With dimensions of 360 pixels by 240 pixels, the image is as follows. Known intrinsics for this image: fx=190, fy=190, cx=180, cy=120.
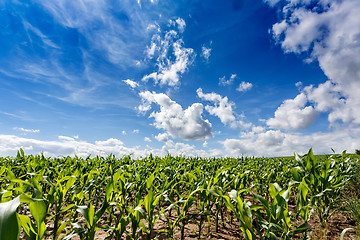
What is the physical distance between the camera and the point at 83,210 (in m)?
1.94

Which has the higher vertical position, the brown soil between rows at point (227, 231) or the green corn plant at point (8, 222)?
the green corn plant at point (8, 222)

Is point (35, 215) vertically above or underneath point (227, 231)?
above

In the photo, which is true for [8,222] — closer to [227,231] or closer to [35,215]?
[35,215]

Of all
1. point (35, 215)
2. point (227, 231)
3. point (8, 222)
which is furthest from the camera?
point (227, 231)

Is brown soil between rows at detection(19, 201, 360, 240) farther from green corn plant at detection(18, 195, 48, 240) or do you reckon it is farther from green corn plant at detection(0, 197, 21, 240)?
green corn plant at detection(0, 197, 21, 240)

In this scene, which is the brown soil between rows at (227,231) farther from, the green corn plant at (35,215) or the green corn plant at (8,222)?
the green corn plant at (8,222)

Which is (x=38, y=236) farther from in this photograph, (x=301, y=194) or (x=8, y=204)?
(x=301, y=194)

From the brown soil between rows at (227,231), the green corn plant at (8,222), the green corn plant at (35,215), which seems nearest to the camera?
the green corn plant at (8,222)

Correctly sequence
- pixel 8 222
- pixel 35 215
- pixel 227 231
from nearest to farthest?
pixel 8 222 → pixel 35 215 → pixel 227 231

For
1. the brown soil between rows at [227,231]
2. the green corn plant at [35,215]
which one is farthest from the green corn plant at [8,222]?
the brown soil between rows at [227,231]

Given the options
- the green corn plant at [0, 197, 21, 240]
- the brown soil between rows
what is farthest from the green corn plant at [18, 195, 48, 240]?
the brown soil between rows

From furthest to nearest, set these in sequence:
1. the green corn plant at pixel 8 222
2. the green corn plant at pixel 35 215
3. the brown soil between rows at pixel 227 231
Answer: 1. the brown soil between rows at pixel 227 231
2. the green corn plant at pixel 35 215
3. the green corn plant at pixel 8 222

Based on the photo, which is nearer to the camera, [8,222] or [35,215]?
[8,222]

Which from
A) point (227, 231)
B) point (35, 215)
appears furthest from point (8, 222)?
point (227, 231)
